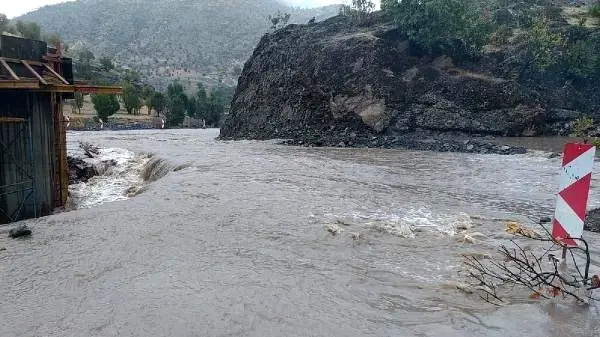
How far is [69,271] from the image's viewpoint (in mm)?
5953

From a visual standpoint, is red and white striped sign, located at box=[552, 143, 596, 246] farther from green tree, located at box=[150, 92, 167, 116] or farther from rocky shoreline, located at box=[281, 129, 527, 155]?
green tree, located at box=[150, 92, 167, 116]

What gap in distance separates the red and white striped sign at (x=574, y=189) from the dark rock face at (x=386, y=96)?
2007cm

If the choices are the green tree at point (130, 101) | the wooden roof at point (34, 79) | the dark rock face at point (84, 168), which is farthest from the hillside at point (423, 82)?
the green tree at point (130, 101)

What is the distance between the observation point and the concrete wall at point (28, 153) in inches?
408

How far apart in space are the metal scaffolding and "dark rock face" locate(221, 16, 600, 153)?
17.8 metres

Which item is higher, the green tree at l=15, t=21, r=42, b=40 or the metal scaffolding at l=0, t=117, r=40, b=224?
the green tree at l=15, t=21, r=42, b=40

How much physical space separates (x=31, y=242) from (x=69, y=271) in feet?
6.74

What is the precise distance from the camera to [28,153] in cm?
1078

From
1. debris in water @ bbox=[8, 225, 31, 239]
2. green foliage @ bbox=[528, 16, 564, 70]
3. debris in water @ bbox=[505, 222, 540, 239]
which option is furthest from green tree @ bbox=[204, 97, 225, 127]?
debris in water @ bbox=[505, 222, 540, 239]

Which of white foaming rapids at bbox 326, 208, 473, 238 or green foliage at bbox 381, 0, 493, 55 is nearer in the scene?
white foaming rapids at bbox 326, 208, 473, 238

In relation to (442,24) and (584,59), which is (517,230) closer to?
(442,24)

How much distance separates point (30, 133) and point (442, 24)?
1075 inches

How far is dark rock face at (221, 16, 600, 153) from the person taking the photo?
28.5 meters

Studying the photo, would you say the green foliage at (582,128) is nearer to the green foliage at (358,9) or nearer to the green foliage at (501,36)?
the green foliage at (501,36)
